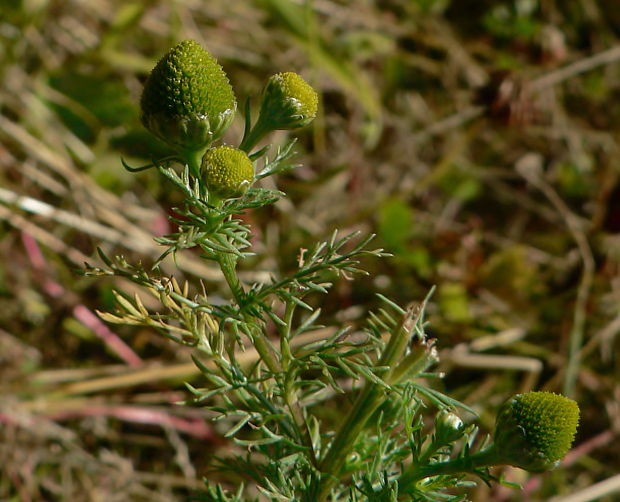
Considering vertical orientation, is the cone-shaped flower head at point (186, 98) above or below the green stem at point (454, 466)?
above

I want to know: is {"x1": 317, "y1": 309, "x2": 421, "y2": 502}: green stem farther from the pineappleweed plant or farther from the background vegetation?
the background vegetation

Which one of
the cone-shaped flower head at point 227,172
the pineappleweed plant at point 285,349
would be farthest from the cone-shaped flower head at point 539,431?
the cone-shaped flower head at point 227,172

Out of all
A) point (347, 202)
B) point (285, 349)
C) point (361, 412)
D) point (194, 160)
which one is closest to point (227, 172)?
point (194, 160)

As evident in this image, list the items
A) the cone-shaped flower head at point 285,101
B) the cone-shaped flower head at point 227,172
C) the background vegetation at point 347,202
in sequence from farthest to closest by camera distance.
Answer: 1. the background vegetation at point 347,202
2. the cone-shaped flower head at point 285,101
3. the cone-shaped flower head at point 227,172

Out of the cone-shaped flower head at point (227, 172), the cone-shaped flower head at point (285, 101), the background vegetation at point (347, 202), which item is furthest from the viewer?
the background vegetation at point (347, 202)

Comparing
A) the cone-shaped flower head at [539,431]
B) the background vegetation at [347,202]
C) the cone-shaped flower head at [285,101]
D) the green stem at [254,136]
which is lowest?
the background vegetation at [347,202]

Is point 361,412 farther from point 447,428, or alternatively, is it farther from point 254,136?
point 254,136

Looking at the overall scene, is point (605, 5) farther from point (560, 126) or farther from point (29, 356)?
point (29, 356)

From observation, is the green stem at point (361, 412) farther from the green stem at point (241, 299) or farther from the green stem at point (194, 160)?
the green stem at point (194, 160)

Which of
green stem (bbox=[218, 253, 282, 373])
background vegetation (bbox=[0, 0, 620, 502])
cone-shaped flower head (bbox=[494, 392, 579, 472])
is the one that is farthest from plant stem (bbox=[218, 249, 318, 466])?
background vegetation (bbox=[0, 0, 620, 502])
